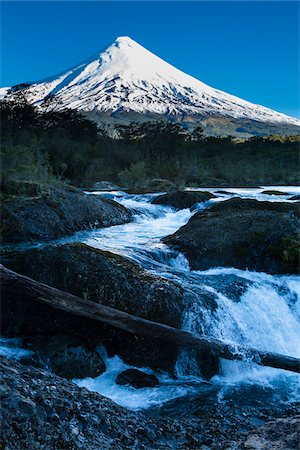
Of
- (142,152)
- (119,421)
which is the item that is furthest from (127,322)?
(142,152)

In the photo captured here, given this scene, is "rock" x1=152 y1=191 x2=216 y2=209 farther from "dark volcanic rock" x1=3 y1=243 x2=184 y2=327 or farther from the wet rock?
"dark volcanic rock" x1=3 y1=243 x2=184 y2=327

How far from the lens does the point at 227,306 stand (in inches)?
277

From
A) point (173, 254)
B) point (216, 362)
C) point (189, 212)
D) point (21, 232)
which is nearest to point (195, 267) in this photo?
point (173, 254)

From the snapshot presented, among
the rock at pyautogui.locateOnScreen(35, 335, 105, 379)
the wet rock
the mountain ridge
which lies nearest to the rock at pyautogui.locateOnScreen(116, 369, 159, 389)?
the rock at pyautogui.locateOnScreen(35, 335, 105, 379)

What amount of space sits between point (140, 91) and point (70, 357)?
9975 cm

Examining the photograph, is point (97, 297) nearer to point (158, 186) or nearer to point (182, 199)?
point (182, 199)

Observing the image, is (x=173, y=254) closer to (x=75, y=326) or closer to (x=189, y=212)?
(x=75, y=326)

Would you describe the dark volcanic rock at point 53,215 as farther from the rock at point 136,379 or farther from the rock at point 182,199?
the rock at point 136,379

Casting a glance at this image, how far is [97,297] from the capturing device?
250 inches

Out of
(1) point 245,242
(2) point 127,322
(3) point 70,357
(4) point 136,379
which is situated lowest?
(4) point 136,379

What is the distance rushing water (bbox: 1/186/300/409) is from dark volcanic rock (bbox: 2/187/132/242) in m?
0.77

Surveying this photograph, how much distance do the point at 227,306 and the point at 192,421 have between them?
261 centimetres

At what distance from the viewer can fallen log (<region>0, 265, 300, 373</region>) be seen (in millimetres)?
5648

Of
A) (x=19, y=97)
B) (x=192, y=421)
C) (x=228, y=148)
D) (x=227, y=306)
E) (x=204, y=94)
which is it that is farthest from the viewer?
(x=204, y=94)
